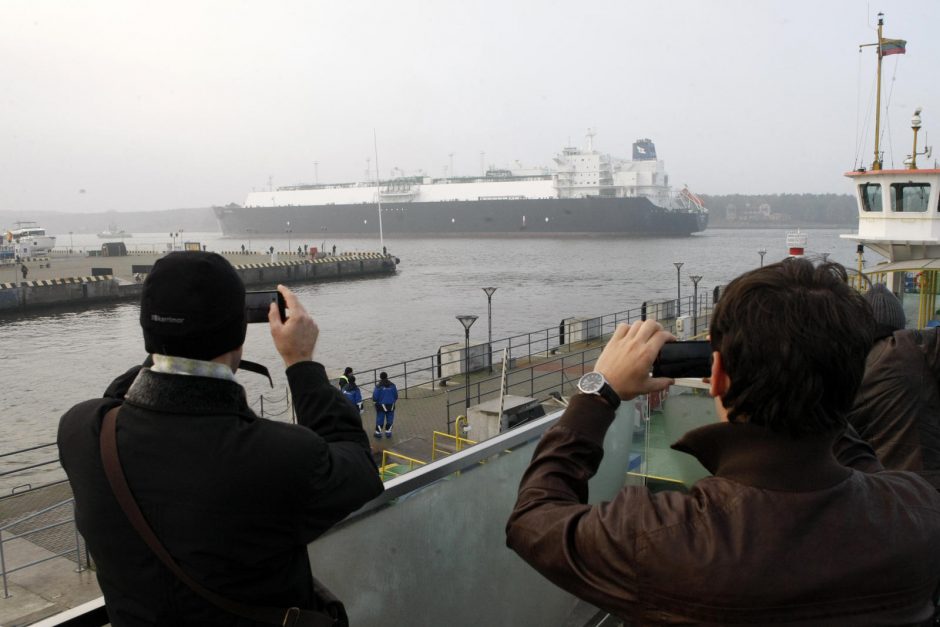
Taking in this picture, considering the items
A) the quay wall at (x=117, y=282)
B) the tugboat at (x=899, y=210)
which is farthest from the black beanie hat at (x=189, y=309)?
the quay wall at (x=117, y=282)

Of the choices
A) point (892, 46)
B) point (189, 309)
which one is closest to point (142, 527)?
point (189, 309)

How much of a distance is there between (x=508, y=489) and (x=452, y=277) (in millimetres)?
42837

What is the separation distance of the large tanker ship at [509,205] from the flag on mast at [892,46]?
62.9 m

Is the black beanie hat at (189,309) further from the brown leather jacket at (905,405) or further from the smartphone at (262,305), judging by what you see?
the brown leather jacket at (905,405)

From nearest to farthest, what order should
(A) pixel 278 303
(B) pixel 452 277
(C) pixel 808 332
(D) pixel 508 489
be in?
(C) pixel 808 332
(A) pixel 278 303
(D) pixel 508 489
(B) pixel 452 277

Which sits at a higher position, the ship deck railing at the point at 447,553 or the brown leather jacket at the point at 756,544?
the brown leather jacket at the point at 756,544

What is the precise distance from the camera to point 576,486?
1102mm

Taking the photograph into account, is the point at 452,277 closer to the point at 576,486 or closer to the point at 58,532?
the point at 58,532

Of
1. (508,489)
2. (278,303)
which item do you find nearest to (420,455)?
(508,489)

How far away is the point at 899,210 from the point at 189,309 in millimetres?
13035

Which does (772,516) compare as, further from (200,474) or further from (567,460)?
(200,474)

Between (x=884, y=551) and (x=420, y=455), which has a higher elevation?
(x=884, y=551)

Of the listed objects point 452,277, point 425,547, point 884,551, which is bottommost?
point 452,277

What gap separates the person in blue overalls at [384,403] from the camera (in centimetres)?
1019
